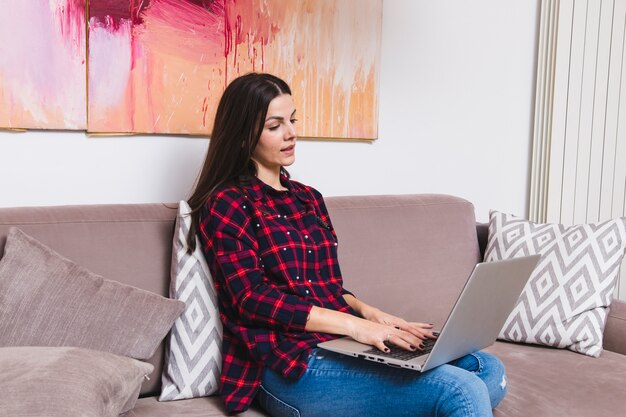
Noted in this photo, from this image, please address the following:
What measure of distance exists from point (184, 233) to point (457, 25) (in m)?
1.65

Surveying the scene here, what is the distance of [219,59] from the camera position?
2297 millimetres

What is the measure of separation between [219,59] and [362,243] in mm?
713

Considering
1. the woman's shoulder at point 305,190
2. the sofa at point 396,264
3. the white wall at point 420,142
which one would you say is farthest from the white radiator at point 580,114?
the woman's shoulder at point 305,190

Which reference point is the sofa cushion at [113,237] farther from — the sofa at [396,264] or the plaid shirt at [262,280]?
the plaid shirt at [262,280]

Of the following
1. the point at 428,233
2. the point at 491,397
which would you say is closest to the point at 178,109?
the point at 428,233

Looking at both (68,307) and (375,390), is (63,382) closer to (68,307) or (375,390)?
(68,307)

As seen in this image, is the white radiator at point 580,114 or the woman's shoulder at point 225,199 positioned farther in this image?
the white radiator at point 580,114

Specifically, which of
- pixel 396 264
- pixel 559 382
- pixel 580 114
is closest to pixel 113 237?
pixel 396 264

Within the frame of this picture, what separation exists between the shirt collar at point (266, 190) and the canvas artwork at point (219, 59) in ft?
1.29

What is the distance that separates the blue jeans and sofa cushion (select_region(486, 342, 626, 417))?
126 millimetres

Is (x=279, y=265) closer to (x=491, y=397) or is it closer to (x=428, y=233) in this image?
(x=491, y=397)

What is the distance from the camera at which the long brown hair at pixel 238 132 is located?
1924mm

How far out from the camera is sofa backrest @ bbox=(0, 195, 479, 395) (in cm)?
181

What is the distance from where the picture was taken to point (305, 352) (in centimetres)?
169
